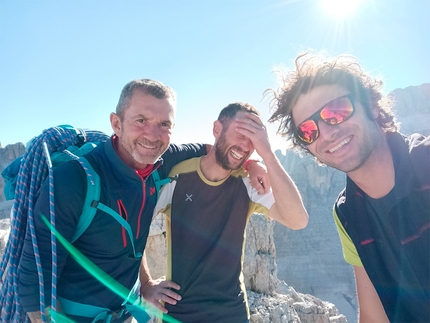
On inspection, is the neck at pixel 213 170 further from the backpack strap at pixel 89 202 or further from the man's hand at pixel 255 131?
the backpack strap at pixel 89 202

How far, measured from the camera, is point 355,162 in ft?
6.23

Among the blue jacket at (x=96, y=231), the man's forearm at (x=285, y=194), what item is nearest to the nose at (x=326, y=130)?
the man's forearm at (x=285, y=194)

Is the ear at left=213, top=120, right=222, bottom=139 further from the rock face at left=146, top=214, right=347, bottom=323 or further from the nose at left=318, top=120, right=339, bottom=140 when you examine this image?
the rock face at left=146, top=214, right=347, bottom=323

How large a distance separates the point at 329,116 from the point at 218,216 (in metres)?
1.31

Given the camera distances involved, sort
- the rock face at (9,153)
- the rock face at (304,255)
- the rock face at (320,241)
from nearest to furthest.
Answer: the rock face at (304,255), the rock face at (320,241), the rock face at (9,153)

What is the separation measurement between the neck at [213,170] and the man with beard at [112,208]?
0.49 meters

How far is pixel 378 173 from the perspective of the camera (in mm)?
1887

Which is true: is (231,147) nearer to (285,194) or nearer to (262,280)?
(285,194)

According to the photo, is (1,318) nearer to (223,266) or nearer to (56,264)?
(56,264)

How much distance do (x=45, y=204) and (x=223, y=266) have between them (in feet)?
5.04

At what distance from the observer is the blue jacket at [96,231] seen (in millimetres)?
1677

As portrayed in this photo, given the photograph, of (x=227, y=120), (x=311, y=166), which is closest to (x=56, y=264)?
(x=227, y=120)

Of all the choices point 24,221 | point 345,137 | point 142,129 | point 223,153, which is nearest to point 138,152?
point 142,129

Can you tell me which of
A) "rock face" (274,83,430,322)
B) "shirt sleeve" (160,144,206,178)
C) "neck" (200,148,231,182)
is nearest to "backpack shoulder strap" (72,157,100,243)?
"shirt sleeve" (160,144,206,178)
